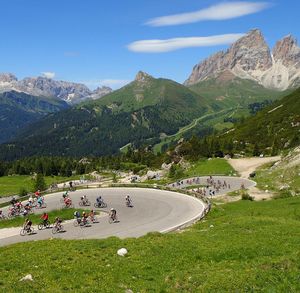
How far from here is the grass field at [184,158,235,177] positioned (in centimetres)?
12800

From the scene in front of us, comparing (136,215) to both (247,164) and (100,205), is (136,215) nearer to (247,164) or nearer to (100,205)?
(100,205)

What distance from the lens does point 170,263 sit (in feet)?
86.5

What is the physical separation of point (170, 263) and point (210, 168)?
108 m

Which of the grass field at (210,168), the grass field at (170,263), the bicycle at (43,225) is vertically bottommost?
the grass field at (210,168)

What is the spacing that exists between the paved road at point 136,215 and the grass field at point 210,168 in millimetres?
54017

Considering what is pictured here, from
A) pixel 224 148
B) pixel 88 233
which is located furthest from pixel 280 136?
pixel 88 233

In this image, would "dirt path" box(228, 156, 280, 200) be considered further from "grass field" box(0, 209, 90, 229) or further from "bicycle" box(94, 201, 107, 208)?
"grass field" box(0, 209, 90, 229)

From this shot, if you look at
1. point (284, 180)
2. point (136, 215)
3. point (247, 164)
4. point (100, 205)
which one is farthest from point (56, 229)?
point (247, 164)

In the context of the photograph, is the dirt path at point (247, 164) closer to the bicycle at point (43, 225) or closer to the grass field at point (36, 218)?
the grass field at point (36, 218)

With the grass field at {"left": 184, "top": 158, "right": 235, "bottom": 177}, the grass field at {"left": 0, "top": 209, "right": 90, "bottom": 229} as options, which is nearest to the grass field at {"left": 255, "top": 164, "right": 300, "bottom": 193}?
the grass field at {"left": 184, "top": 158, "right": 235, "bottom": 177}

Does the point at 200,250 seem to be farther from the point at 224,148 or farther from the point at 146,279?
the point at 224,148

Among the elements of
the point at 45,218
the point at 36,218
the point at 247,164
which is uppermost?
the point at 45,218

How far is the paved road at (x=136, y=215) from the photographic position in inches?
1790

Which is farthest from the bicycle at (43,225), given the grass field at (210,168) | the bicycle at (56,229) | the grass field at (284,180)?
the grass field at (210,168)
